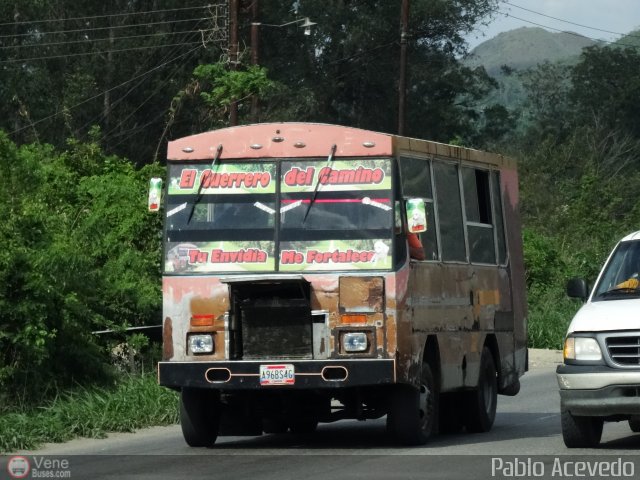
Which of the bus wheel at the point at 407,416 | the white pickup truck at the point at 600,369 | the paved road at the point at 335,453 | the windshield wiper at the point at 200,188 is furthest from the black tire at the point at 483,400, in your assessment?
the windshield wiper at the point at 200,188

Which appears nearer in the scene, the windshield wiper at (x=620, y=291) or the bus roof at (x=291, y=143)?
the windshield wiper at (x=620, y=291)

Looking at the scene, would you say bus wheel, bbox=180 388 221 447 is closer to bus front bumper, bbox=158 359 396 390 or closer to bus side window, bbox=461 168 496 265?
bus front bumper, bbox=158 359 396 390

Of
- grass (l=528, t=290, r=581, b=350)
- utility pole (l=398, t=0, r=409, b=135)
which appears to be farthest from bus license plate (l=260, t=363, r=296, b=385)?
utility pole (l=398, t=0, r=409, b=135)

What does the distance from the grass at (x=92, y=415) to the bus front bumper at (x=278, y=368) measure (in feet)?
5.37

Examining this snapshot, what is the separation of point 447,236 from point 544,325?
1791cm

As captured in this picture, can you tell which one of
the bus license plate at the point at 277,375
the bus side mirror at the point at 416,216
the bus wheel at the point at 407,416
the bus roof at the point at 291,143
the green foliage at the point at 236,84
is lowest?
the bus wheel at the point at 407,416

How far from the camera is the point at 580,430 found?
1299cm

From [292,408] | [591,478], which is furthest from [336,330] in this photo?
[591,478]

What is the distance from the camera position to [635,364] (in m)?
12.4

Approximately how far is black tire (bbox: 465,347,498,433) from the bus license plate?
122 inches

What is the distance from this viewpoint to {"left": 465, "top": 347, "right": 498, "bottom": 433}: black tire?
15.9m

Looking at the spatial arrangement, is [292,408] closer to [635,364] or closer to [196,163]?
[196,163]

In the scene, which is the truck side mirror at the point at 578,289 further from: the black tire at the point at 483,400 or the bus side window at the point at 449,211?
the black tire at the point at 483,400

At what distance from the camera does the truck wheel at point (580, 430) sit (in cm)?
1298
